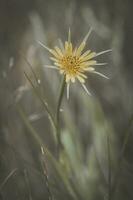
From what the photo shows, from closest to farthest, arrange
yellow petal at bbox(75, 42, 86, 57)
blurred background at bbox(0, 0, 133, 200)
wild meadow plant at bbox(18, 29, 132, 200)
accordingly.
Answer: yellow petal at bbox(75, 42, 86, 57), wild meadow plant at bbox(18, 29, 132, 200), blurred background at bbox(0, 0, 133, 200)

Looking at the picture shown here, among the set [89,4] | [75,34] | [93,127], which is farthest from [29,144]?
[89,4]

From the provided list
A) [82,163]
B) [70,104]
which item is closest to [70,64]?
[82,163]

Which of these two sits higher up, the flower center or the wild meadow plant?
the flower center

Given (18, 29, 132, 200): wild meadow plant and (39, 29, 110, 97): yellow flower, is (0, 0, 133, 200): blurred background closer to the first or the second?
(18, 29, 132, 200): wild meadow plant

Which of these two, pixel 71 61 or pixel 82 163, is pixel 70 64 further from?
pixel 82 163

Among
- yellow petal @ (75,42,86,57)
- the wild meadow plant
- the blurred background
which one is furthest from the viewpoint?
the blurred background

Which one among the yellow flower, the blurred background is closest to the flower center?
the yellow flower
